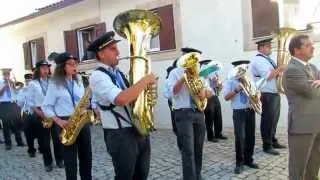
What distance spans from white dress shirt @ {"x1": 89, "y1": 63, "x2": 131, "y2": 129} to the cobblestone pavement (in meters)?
2.74

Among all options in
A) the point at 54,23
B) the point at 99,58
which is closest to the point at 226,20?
the point at 99,58

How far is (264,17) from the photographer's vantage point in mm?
9688

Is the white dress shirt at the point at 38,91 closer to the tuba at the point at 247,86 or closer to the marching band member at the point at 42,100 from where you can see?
the marching band member at the point at 42,100

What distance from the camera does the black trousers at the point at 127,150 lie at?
371cm

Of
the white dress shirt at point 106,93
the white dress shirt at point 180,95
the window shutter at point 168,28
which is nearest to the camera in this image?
the white dress shirt at point 106,93

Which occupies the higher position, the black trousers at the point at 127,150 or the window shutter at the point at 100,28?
the window shutter at the point at 100,28

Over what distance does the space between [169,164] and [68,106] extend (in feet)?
7.90

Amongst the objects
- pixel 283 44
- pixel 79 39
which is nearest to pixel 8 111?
pixel 79 39

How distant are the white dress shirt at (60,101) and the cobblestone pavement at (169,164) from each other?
1648 mm

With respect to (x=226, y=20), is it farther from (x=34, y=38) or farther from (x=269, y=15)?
(x=34, y=38)

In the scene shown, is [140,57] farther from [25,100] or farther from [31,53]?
[31,53]

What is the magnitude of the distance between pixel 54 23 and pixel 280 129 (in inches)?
406

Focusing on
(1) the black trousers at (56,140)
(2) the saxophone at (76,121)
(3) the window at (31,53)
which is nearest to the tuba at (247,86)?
(2) the saxophone at (76,121)

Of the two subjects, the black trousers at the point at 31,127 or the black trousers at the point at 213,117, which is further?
the black trousers at the point at 213,117
